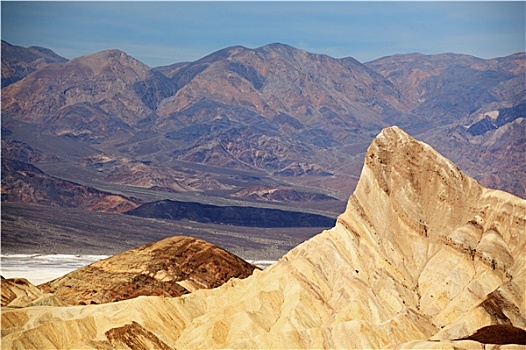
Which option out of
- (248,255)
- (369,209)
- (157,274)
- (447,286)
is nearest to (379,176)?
(369,209)

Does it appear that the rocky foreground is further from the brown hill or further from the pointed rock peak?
the brown hill

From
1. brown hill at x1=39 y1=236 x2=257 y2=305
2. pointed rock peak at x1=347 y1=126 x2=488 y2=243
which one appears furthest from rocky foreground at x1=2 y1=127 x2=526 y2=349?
brown hill at x1=39 y1=236 x2=257 y2=305

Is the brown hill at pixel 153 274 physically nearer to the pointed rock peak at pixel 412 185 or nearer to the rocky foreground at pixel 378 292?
the rocky foreground at pixel 378 292

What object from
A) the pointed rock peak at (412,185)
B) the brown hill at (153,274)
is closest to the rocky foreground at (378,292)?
the pointed rock peak at (412,185)

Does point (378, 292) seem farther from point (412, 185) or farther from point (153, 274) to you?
point (153, 274)

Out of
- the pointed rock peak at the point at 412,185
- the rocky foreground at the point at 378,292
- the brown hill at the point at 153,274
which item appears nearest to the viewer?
the rocky foreground at the point at 378,292

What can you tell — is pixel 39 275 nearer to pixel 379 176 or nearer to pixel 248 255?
pixel 248 255
